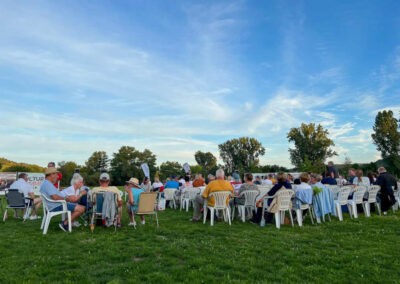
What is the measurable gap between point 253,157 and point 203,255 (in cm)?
7754

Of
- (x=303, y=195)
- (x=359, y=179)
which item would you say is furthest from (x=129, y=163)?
(x=303, y=195)

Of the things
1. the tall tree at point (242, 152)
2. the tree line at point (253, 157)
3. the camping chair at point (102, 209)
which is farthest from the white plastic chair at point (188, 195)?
the tall tree at point (242, 152)

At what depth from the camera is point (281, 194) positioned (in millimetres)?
7777

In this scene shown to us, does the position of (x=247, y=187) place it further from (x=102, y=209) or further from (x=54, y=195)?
(x=54, y=195)

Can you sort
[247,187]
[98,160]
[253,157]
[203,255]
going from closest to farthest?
1. [203,255]
2. [247,187]
3. [98,160]
4. [253,157]

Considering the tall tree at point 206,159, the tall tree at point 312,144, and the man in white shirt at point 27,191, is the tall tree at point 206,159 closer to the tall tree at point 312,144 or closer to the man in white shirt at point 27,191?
the tall tree at point 312,144

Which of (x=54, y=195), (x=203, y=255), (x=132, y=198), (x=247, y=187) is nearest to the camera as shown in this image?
(x=203, y=255)

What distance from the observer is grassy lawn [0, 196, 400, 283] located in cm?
386

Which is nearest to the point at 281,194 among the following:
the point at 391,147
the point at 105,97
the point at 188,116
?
the point at 105,97

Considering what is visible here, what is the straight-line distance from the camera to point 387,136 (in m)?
48.8

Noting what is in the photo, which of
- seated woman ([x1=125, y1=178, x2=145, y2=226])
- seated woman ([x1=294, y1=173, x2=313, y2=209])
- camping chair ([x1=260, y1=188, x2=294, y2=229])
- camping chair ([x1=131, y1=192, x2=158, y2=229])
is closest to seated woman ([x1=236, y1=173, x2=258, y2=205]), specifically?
camping chair ([x1=260, y1=188, x2=294, y2=229])

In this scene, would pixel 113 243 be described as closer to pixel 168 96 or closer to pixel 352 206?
pixel 352 206

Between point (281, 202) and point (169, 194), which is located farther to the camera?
point (169, 194)

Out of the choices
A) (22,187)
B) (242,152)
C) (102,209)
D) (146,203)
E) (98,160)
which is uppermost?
(242,152)
